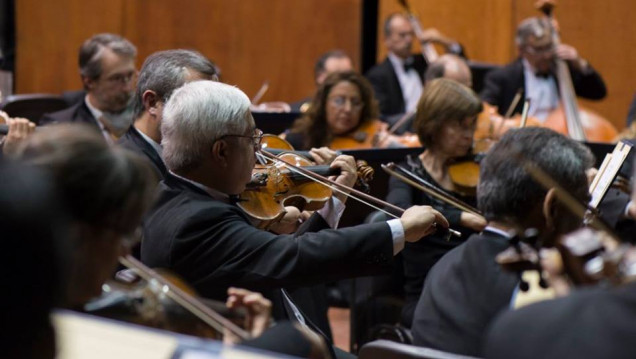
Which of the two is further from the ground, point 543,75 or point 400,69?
point 543,75

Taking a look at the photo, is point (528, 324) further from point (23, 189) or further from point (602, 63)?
point (602, 63)

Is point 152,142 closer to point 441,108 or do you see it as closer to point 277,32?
point 441,108

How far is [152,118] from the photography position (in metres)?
2.95

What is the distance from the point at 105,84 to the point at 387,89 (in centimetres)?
251

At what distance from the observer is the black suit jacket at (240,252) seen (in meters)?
2.18

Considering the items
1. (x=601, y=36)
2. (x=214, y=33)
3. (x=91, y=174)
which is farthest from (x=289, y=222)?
(x=601, y=36)

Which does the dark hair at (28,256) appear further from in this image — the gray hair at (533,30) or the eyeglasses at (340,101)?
the gray hair at (533,30)

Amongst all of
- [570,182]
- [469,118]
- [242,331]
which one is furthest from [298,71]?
[242,331]

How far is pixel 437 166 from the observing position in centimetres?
355

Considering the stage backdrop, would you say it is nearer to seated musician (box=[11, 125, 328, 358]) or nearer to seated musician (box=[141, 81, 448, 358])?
seated musician (box=[141, 81, 448, 358])

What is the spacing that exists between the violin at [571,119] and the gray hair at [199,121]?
3169mm

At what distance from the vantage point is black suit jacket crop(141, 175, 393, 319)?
2.18 m

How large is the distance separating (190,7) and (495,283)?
18.0 ft

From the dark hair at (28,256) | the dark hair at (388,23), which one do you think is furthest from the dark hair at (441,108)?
the dark hair at (388,23)
